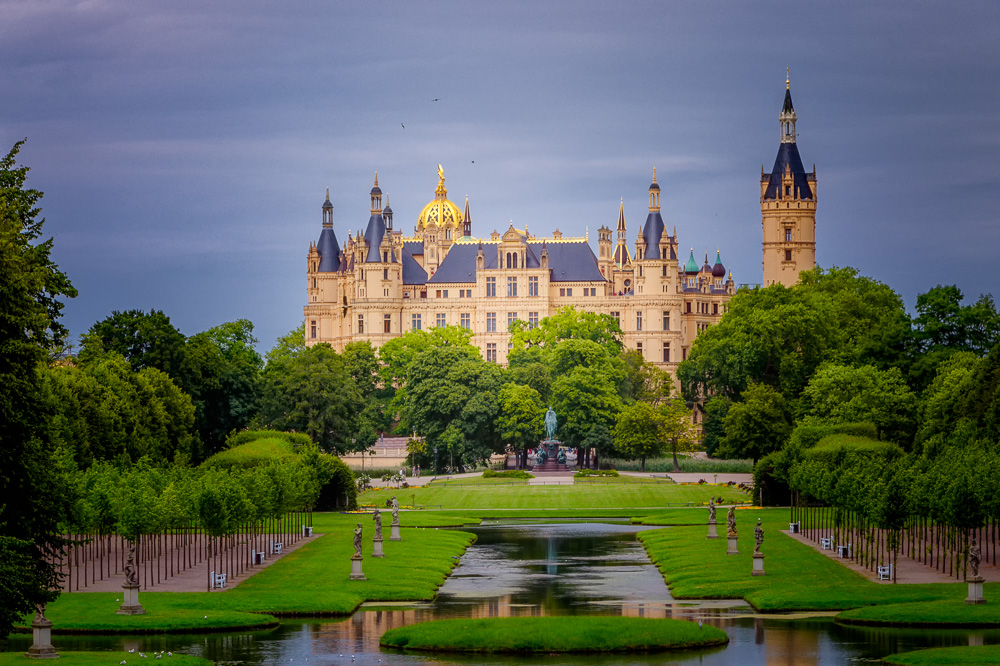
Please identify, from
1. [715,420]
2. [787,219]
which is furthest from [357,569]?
[787,219]

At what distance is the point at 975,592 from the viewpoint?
3919cm

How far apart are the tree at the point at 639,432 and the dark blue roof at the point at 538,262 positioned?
187 feet

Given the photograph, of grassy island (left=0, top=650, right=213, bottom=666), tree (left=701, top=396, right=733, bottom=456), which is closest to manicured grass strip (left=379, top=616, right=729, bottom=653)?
grassy island (left=0, top=650, right=213, bottom=666)

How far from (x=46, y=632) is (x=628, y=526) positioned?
40.0m

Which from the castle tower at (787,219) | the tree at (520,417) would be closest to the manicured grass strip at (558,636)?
the tree at (520,417)

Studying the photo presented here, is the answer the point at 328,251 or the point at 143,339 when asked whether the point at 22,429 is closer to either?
the point at 143,339

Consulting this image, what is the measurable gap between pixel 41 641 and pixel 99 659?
4.44 ft

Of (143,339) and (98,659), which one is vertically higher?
(143,339)

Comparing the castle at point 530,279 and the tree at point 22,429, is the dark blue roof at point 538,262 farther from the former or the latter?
the tree at point 22,429

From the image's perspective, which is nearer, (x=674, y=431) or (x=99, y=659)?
(x=99, y=659)

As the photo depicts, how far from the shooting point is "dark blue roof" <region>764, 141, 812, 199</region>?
158 metres

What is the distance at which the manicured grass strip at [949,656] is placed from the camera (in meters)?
32.1

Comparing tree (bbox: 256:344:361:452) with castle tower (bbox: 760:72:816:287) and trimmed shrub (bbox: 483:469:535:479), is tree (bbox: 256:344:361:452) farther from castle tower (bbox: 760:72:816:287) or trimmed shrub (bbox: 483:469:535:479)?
castle tower (bbox: 760:72:816:287)

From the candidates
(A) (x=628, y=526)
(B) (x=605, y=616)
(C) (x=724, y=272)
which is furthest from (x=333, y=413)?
(C) (x=724, y=272)
